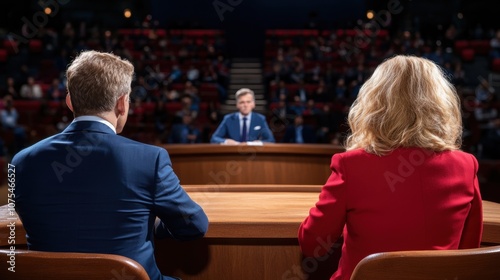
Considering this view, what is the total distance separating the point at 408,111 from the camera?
1.26 metres

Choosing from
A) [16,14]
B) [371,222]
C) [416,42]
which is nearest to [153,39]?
[16,14]

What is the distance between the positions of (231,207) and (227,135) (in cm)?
301

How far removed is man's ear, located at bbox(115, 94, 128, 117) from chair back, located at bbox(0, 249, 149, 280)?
18.0 inches

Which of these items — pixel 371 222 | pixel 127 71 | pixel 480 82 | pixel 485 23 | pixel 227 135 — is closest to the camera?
pixel 371 222

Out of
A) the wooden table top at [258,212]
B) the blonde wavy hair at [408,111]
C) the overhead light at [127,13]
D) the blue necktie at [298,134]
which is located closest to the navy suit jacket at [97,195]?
the wooden table top at [258,212]

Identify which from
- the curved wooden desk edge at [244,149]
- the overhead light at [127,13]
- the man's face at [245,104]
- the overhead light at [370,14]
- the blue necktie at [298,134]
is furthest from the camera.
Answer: the overhead light at [127,13]

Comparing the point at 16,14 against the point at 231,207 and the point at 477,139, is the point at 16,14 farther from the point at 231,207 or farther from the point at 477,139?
the point at 231,207

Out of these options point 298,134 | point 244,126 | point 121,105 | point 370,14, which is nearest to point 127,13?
point 370,14

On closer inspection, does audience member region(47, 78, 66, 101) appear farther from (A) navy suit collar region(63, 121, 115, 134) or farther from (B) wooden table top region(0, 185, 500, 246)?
(A) navy suit collar region(63, 121, 115, 134)

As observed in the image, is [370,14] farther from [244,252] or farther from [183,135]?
[244,252]

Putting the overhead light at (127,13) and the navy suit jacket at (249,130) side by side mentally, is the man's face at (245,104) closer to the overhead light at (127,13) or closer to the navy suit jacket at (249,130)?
the navy suit jacket at (249,130)

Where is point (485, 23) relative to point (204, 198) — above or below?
above

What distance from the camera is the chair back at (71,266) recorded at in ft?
3.18

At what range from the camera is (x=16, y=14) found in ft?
43.8
